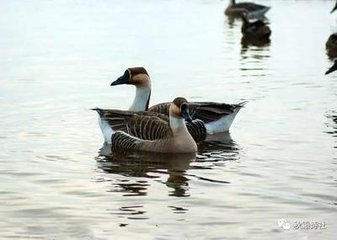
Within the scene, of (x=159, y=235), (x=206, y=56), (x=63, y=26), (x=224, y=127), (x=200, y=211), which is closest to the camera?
(x=159, y=235)

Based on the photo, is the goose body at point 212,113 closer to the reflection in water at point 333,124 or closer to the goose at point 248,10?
the reflection in water at point 333,124

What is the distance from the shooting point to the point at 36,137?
15.6 m

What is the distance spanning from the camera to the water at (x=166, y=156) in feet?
34.3

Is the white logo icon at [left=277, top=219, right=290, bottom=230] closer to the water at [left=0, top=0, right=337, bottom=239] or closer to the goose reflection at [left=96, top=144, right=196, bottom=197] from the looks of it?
the water at [left=0, top=0, right=337, bottom=239]

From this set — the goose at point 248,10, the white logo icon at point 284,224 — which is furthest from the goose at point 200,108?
the goose at point 248,10

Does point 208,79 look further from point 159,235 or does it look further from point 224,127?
point 159,235

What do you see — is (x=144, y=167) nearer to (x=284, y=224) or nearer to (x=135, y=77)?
(x=135, y=77)

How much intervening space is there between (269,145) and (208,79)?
828cm

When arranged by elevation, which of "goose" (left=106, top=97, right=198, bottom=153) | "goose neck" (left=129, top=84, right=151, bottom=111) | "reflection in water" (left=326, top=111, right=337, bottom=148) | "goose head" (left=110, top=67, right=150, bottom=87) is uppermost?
"goose head" (left=110, top=67, right=150, bottom=87)

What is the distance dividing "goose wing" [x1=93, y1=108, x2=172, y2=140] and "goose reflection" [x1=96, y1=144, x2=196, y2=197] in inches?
14.2

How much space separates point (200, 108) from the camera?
16.3 meters

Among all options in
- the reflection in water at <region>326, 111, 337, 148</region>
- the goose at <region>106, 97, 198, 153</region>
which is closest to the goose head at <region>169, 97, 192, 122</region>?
the goose at <region>106, 97, 198, 153</region>

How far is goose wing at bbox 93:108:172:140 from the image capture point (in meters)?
14.9

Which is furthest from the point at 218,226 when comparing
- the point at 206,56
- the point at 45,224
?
the point at 206,56
